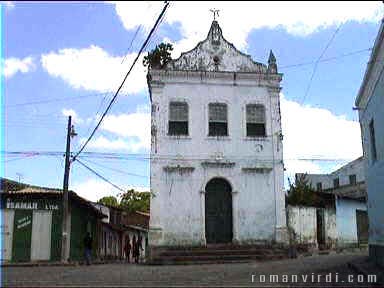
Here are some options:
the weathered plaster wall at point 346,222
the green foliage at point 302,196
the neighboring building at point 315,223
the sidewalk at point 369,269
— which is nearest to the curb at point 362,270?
the sidewalk at point 369,269

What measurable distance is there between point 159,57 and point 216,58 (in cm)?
247

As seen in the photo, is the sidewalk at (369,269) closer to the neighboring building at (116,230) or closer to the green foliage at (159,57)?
the green foliage at (159,57)

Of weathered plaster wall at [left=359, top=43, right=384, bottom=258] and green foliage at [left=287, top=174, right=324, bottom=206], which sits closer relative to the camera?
weathered plaster wall at [left=359, top=43, right=384, bottom=258]

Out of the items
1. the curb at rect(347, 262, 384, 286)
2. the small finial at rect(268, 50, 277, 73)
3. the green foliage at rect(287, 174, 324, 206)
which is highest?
the small finial at rect(268, 50, 277, 73)

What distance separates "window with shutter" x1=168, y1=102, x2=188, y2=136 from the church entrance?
2.47 metres

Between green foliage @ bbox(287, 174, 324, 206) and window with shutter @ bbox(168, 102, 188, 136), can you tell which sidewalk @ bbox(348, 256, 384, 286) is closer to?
window with shutter @ bbox(168, 102, 188, 136)

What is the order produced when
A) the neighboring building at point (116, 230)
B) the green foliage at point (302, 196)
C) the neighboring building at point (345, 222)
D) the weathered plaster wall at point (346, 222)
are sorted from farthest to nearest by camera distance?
1. the neighboring building at point (116, 230)
2. the weathered plaster wall at point (346, 222)
3. the neighboring building at point (345, 222)
4. the green foliage at point (302, 196)

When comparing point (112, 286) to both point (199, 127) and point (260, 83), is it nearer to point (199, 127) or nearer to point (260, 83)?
point (199, 127)

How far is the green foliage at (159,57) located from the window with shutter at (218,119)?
9.00 feet

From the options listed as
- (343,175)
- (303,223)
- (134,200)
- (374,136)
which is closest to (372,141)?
(374,136)

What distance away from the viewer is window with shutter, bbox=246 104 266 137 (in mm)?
22531

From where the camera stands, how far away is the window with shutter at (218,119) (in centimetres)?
2230

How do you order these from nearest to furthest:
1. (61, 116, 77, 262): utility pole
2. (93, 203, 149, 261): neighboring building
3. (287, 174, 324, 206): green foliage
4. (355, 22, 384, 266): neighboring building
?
(355, 22, 384, 266): neighboring building, (61, 116, 77, 262): utility pole, (287, 174, 324, 206): green foliage, (93, 203, 149, 261): neighboring building

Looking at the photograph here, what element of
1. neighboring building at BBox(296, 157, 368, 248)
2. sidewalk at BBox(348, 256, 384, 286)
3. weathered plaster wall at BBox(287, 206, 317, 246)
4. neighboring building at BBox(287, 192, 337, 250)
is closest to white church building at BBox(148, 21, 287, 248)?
weathered plaster wall at BBox(287, 206, 317, 246)
